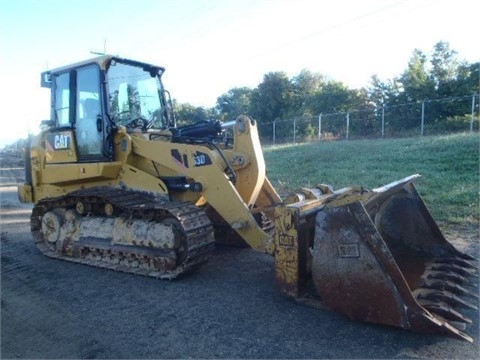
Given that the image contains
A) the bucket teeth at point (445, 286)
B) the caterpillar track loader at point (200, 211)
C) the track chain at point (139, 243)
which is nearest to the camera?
the caterpillar track loader at point (200, 211)

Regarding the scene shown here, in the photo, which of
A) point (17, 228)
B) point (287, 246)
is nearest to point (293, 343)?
point (287, 246)

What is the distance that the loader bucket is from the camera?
3402 mm

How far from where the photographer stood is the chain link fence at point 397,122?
58.6ft

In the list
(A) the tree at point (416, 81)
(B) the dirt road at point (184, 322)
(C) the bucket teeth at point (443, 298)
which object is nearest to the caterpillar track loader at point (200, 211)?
(C) the bucket teeth at point (443, 298)

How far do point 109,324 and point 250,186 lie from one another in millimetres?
2408

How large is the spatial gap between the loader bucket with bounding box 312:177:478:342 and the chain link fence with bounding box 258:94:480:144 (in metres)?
14.4

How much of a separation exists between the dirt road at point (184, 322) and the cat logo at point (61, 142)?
6.69ft

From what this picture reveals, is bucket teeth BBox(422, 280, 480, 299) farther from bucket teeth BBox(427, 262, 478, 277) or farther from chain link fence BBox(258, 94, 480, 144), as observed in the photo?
chain link fence BBox(258, 94, 480, 144)

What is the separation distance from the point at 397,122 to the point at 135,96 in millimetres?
16047

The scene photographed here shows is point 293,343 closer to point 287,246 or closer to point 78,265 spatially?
point 287,246

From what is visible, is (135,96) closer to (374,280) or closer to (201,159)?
(201,159)

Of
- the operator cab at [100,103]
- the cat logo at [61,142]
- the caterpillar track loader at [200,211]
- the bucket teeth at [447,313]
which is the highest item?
the operator cab at [100,103]

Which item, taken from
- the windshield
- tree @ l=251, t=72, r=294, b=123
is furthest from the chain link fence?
the windshield

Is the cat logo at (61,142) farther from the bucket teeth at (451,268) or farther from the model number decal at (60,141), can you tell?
the bucket teeth at (451,268)
